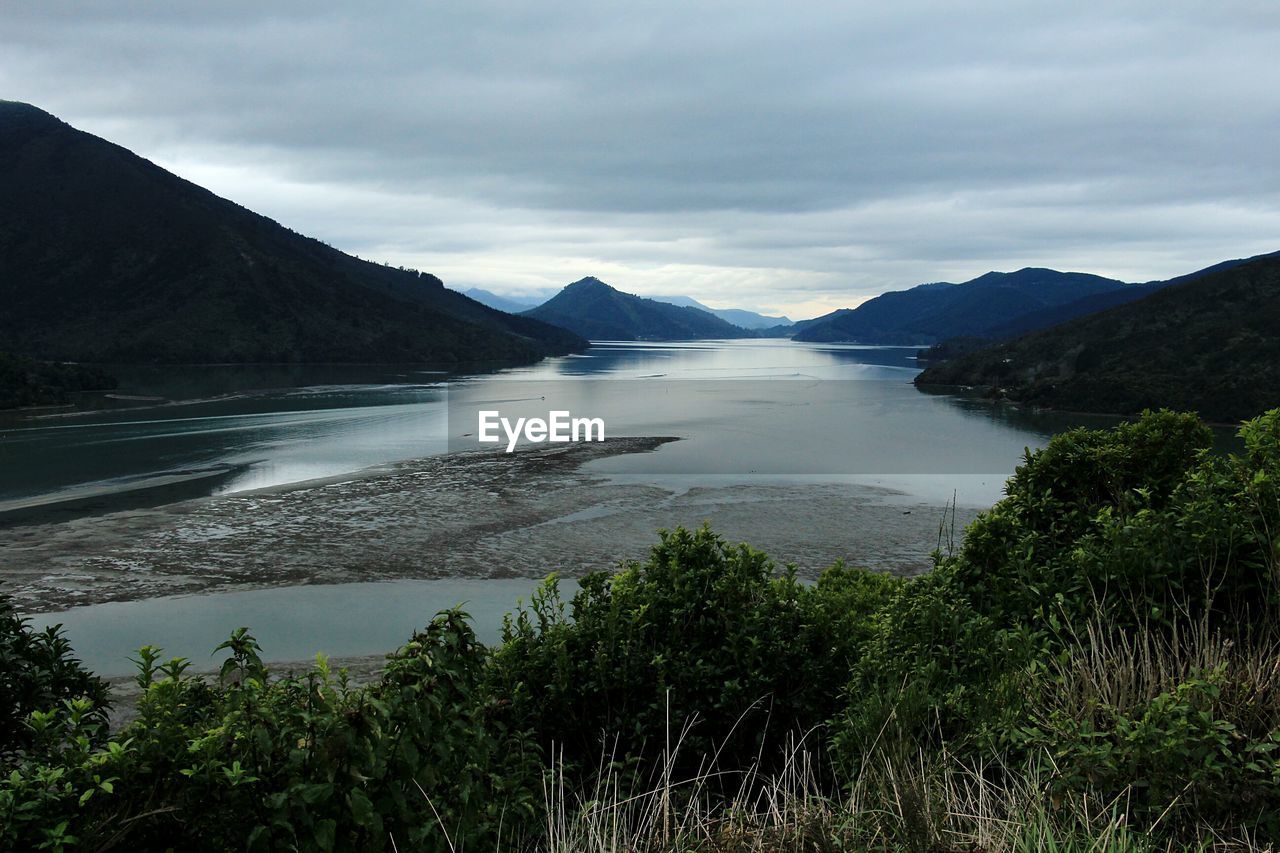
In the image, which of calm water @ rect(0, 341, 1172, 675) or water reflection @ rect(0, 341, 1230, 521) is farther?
water reflection @ rect(0, 341, 1230, 521)

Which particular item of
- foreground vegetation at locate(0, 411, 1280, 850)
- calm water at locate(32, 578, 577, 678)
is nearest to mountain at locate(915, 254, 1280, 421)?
calm water at locate(32, 578, 577, 678)

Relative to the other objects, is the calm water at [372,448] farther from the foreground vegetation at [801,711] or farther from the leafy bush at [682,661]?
the foreground vegetation at [801,711]

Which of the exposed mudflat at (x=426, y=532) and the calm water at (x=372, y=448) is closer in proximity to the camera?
the calm water at (x=372, y=448)

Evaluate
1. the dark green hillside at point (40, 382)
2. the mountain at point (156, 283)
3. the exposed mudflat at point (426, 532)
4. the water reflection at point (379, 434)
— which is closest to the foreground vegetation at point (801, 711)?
the exposed mudflat at point (426, 532)

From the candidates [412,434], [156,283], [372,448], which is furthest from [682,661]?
[156,283]

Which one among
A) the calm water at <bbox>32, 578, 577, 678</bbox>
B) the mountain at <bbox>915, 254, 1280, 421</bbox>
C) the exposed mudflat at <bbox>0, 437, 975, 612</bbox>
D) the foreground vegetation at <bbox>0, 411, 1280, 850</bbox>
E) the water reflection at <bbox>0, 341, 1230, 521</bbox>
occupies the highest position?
the mountain at <bbox>915, 254, 1280, 421</bbox>

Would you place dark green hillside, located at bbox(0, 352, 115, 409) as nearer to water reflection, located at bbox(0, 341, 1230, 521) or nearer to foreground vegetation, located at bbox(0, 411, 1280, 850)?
water reflection, located at bbox(0, 341, 1230, 521)

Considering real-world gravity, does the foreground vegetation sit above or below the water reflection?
above
